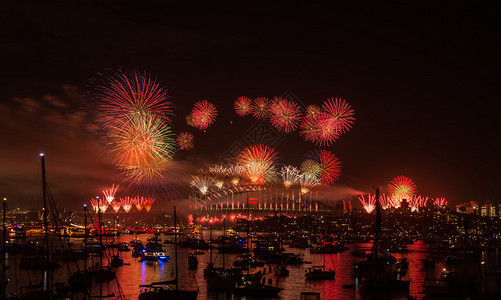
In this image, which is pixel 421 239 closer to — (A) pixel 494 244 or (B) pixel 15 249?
(A) pixel 494 244

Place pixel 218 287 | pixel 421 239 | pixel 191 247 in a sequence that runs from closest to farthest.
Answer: pixel 218 287 → pixel 191 247 → pixel 421 239

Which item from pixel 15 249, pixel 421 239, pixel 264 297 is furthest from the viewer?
pixel 421 239

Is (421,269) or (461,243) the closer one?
(421,269)

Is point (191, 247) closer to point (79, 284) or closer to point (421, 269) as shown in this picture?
point (421, 269)

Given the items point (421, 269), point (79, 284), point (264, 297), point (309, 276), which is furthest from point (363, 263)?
point (79, 284)

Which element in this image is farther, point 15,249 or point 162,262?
point 15,249

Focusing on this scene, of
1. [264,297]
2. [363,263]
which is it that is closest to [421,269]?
[363,263]

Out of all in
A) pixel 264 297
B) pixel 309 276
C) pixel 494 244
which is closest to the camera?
pixel 264 297

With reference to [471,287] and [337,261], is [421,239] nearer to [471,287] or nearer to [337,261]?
[337,261]

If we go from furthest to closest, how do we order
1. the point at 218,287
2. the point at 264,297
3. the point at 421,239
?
1. the point at 421,239
2. the point at 218,287
3. the point at 264,297
